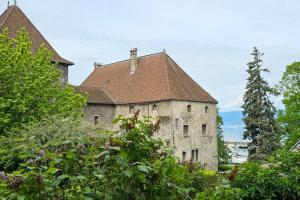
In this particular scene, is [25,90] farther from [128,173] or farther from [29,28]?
[128,173]

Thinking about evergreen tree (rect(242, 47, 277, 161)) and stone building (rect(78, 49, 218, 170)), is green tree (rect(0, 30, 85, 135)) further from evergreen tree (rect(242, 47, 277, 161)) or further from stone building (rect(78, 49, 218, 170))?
evergreen tree (rect(242, 47, 277, 161))

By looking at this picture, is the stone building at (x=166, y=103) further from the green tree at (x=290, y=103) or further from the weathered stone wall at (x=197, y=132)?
the green tree at (x=290, y=103)

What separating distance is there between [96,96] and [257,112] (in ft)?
51.5

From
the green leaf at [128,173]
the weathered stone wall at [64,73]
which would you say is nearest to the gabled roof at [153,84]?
the weathered stone wall at [64,73]

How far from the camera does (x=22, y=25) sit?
94.8 ft

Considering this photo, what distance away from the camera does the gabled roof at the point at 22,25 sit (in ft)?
92.7

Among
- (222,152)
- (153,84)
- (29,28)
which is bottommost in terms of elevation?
(222,152)

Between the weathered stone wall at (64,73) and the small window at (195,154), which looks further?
the small window at (195,154)

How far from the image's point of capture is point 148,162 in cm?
346

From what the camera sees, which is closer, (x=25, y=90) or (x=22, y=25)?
(x=25, y=90)

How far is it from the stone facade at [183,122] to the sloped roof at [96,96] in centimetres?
45

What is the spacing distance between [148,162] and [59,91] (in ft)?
62.6

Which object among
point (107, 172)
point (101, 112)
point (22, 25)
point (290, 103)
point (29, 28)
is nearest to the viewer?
point (107, 172)

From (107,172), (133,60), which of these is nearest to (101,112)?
(133,60)
